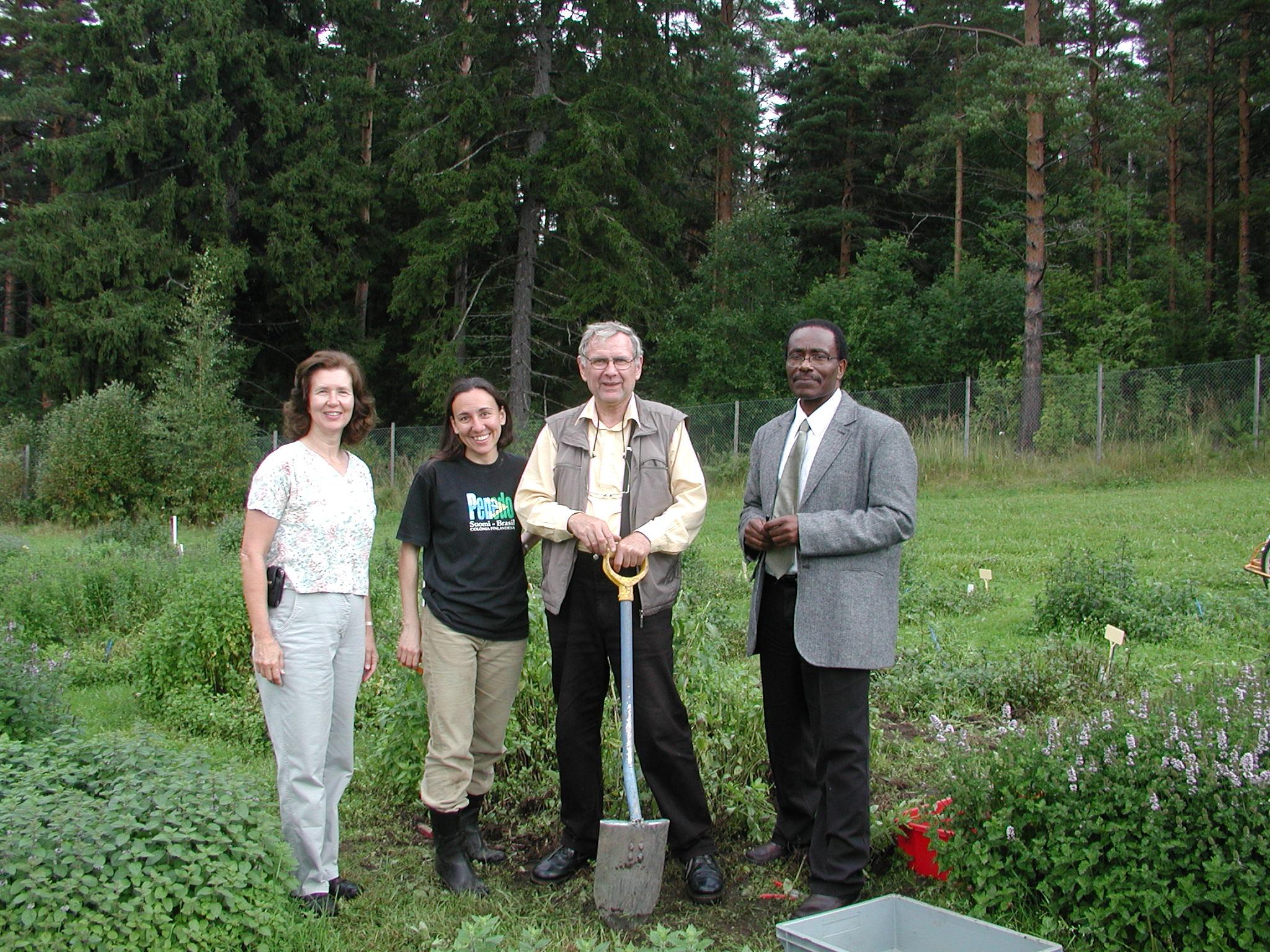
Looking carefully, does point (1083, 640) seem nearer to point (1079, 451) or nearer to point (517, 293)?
point (1079, 451)

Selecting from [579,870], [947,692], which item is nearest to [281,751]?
[579,870]

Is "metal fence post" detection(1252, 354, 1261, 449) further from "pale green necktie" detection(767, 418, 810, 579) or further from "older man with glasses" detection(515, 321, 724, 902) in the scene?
"older man with glasses" detection(515, 321, 724, 902)

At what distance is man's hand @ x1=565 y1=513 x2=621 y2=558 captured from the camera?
3576 mm

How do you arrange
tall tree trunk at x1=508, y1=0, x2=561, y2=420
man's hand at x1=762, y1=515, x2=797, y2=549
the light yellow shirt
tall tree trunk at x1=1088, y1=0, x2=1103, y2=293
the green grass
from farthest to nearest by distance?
tall tree trunk at x1=1088, y1=0, x2=1103, y2=293 < tall tree trunk at x1=508, y1=0, x2=561, y2=420 < the light yellow shirt < the green grass < man's hand at x1=762, y1=515, x2=797, y2=549

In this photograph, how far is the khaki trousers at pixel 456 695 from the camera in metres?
3.88

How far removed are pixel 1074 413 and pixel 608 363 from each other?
1591cm

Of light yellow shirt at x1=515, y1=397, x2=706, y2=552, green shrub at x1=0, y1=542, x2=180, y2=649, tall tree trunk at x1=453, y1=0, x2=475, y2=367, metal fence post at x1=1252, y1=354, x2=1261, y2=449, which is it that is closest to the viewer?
light yellow shirt at x1=515, y1=397, x2=706, y2=552

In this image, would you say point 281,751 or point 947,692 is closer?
point 281,751

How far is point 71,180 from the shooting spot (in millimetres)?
27141

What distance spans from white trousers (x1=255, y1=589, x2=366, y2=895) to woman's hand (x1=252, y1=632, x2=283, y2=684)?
23mm

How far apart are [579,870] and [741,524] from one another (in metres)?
1.38

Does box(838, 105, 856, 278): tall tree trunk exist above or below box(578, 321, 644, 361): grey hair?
above

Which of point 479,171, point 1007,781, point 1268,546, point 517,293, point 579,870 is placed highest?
point 479,171

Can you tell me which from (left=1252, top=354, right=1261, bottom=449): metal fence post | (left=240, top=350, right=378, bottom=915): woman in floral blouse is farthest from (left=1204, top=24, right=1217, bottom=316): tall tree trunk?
(left=240, top=350, right=378, bottom=915): woman in floral blouse
